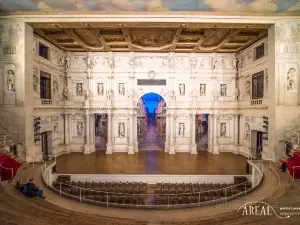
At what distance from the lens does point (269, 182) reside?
31.5 ft

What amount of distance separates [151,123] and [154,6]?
101ft

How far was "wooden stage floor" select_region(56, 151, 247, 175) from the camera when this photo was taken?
1348cm

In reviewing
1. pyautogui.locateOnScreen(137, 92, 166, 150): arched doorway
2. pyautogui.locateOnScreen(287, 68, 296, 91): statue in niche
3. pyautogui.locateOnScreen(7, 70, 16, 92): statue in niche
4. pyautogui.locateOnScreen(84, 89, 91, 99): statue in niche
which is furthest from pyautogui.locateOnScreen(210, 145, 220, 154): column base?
pyautogui.locateOnScreen(7, 70, 16, 92): statue in niche

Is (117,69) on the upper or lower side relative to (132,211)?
upper

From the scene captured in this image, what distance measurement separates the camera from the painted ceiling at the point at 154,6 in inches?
435

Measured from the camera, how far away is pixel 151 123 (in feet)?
135

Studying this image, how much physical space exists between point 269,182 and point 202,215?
4857mm

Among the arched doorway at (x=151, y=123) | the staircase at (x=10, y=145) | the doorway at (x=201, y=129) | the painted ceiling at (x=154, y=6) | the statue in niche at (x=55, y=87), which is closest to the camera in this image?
the staircase at (x=10, y=145)

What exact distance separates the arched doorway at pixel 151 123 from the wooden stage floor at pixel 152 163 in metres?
3.91

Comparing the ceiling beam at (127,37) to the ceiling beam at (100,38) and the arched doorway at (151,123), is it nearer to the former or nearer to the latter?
the ceiling beam at (100,38)

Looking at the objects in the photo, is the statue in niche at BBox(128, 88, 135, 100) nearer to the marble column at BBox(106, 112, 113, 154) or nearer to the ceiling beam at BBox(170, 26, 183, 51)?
the marble column at BBox(106, 112, 113, 154)

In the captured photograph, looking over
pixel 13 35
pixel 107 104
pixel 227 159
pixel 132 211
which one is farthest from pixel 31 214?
pixel 227 159

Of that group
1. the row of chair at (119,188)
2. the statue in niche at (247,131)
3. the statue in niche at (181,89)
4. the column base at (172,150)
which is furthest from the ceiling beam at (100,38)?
the statue in niche at (247,131)

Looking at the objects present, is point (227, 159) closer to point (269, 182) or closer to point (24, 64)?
point (269, 182)
